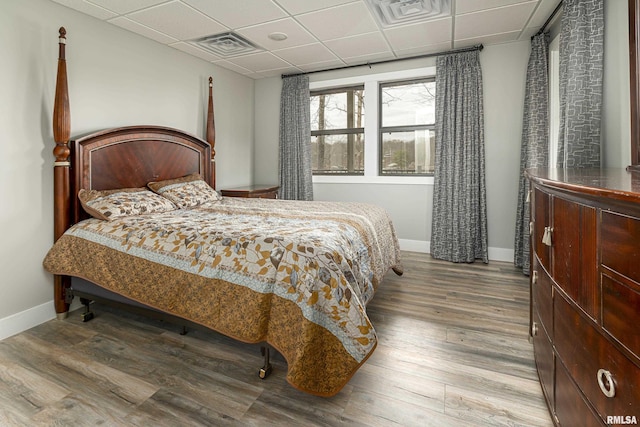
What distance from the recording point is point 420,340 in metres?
2.16

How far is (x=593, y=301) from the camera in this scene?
→ 914mm

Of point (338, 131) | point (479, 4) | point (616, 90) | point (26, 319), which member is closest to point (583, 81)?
point (616, 90)

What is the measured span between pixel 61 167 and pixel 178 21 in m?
1.60

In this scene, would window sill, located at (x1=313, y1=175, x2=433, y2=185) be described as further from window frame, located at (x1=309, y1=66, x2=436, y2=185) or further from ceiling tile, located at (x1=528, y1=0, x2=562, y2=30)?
ceiling tile, located at (x1=528, y1=0, x2=562, y2=30)

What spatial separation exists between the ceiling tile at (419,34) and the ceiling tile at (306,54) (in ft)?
2.46

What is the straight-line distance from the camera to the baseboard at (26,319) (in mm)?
2279

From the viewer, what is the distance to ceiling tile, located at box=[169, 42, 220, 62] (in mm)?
3557

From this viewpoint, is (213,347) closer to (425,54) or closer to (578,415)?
(578,415)

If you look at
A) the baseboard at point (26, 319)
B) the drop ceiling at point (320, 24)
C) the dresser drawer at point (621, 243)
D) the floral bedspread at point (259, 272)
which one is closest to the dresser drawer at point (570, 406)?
the dresser drawer at point (621, 243)

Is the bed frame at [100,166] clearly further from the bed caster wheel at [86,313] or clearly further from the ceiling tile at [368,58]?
the ceiling tile at [368,58]

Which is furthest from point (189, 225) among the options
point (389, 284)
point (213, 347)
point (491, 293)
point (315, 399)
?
point (491, 293)

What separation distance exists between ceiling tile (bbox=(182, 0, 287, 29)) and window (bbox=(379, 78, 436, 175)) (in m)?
1.98

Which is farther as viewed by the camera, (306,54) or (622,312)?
(306,54)

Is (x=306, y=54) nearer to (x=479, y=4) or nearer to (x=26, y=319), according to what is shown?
(x=479, y=4)
